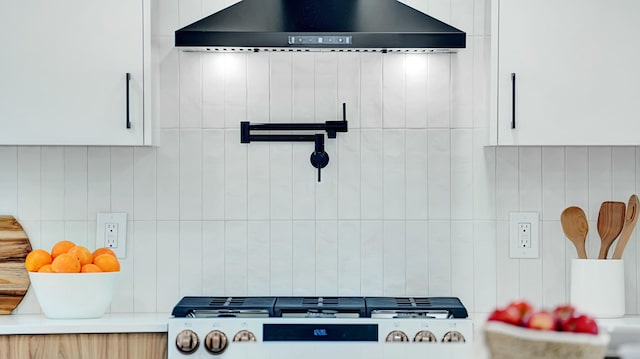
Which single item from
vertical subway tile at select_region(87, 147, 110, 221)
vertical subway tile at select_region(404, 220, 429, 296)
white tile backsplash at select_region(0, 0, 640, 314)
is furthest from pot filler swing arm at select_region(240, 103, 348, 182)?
vertical subway tile at select_region(87, 147, 110, 221)

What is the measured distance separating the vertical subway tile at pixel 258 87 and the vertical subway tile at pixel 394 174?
43 centimetres

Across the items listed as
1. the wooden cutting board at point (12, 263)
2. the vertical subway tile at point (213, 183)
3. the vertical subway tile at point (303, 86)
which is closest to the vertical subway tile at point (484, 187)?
the vertical subway tile at point (303, 86)

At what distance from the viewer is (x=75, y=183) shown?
2818 millimetres

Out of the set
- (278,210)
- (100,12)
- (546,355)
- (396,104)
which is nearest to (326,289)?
(278,210)

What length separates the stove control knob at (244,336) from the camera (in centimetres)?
248

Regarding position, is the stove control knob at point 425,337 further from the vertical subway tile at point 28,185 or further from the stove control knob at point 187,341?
the vertical subway tile at point 28,185

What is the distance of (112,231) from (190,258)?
0.94 feet

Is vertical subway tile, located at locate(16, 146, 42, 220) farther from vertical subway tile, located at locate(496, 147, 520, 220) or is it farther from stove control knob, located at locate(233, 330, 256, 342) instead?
vertical subway tile, located at locate(496, 147, 520, 220)

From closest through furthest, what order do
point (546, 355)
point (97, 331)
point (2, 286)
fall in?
point (546, 355) → point (97, 331) → point (2, 286)

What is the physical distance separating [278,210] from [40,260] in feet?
2.64

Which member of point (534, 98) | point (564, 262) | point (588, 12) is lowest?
point (564, 262)

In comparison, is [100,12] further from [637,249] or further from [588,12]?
[637,249]

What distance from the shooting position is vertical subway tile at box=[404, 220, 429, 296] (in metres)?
2.82

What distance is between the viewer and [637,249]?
2812 millimetres
